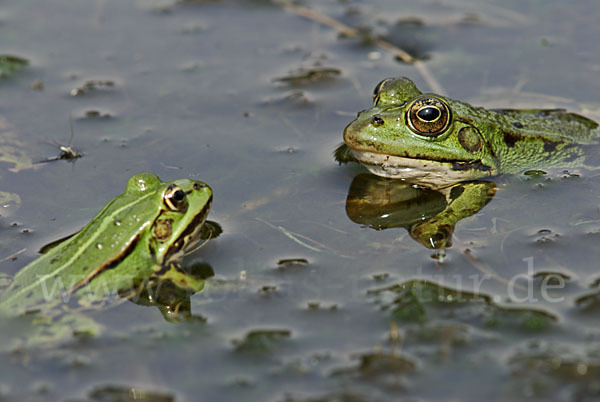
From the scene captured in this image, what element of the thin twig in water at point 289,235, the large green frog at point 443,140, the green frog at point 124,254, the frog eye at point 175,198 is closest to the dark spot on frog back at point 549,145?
the large green frog at point 443,140

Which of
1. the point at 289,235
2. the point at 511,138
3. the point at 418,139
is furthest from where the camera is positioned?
the point at 511,138

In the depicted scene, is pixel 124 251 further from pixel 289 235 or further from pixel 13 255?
pixel 289 235

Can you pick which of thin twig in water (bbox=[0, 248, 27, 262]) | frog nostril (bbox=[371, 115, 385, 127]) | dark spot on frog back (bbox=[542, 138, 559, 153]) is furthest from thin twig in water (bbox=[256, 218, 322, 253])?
dark spot on frog back (bbox=[542, 138, 559, 153])

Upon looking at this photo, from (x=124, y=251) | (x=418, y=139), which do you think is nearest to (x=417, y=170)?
(x=418, y=139)

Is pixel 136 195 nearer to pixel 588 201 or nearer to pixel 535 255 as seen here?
pixel 535 255

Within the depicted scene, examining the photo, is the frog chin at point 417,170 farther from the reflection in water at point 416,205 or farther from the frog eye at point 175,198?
the frog eye at point 175,198


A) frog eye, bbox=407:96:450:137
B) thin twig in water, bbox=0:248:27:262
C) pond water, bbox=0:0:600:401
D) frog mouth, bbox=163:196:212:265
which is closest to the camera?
pond water, bbox=0:0:600:401

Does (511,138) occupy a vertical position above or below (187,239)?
above

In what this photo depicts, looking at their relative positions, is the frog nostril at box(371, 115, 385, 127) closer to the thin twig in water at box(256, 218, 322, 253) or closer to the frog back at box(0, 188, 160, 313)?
the thin twig in water at box(256, 218, 322, 253)
